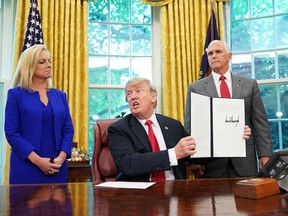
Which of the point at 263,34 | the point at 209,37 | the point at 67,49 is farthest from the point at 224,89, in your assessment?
the point at 263,34

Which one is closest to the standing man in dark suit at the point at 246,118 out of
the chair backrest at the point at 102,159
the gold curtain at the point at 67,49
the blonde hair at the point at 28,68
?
the chair backrest at the point at 102,159

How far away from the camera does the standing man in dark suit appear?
7.32ft

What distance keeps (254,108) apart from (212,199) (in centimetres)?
139

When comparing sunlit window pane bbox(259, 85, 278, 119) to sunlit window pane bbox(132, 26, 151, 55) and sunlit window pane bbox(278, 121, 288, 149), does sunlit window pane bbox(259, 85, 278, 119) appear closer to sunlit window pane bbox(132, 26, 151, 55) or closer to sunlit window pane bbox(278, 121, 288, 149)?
sunlit window pane bbox(278, 121, 288, 149)

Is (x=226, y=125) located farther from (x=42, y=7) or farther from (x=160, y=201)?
(x=42, y=7)

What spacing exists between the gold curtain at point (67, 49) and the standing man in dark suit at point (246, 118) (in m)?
1.90

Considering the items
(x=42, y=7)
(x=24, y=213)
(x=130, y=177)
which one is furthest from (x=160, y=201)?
(x=42, y=7)

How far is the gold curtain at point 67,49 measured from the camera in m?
3.95

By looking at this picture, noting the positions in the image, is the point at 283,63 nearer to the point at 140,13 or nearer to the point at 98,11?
the point at 140,13

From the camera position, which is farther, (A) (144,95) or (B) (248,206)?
(A) (144,95)

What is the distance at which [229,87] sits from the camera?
2.43m

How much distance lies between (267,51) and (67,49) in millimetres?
2595

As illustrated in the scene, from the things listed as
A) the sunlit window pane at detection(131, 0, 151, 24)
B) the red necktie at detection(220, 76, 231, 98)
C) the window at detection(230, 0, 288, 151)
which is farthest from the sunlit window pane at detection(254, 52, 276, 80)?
the red necktie at detection(220, 76, 231, 98)

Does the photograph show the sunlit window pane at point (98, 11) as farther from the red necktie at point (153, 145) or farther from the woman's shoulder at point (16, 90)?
the red necktie at point (153, 145)
